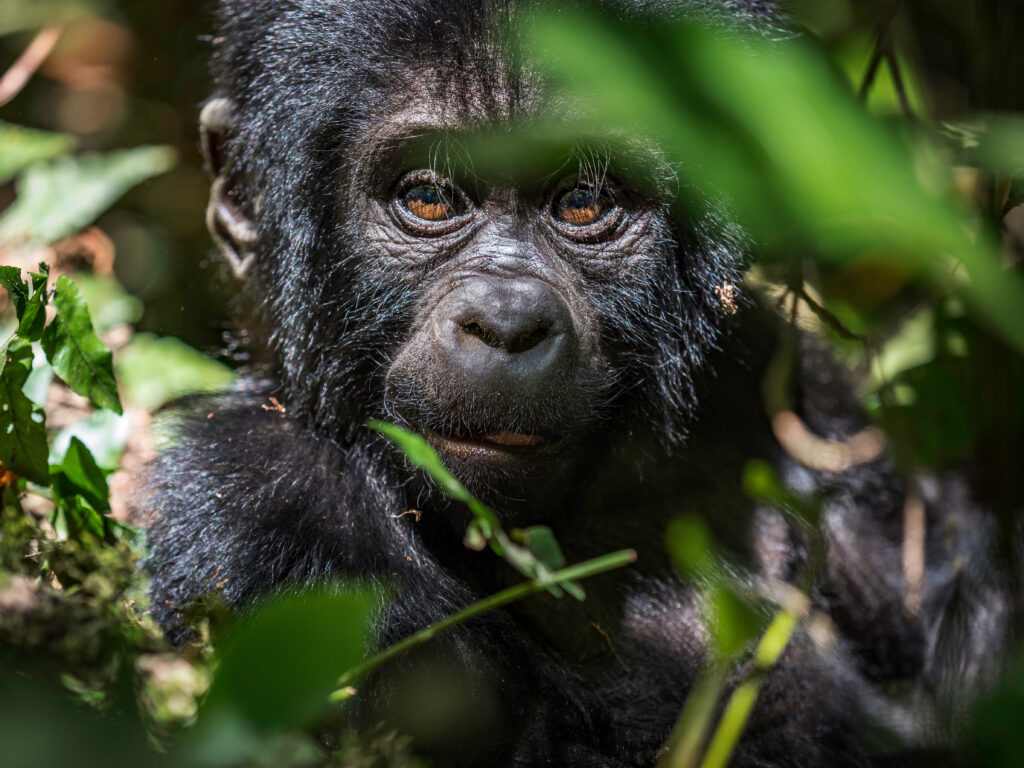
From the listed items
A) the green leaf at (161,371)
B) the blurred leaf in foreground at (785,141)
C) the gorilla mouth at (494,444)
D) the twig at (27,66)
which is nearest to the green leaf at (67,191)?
the twig at (27,66)

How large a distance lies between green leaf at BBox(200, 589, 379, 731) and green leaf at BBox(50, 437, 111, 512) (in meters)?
2.04

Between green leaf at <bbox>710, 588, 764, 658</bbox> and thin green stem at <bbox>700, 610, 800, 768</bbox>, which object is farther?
thin green stem at <bbox>700, 610, 800, 768</bbox>

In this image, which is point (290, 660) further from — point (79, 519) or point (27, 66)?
point (27, 66)

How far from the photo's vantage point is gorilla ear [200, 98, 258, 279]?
3705mm

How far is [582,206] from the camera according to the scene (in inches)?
130

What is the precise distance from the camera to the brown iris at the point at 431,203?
330cm

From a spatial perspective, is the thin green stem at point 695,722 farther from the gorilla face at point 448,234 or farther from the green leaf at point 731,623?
the gorilla face at point 448,234

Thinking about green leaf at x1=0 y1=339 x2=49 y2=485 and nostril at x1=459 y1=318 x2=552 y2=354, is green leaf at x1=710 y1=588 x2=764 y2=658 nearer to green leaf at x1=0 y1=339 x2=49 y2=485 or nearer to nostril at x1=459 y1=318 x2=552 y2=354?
nostril at x1=459 y1=318 x2=552 y2=354

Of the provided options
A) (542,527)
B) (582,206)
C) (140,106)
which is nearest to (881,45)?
(582,206)

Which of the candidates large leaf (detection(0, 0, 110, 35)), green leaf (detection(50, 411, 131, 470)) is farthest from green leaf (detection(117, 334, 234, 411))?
large leaf (detection(0, 0, 110, 35))

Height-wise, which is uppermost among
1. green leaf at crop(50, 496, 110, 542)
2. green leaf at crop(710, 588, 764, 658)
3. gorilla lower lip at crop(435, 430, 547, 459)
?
green leaf at crop(710, 588, 764, 658)

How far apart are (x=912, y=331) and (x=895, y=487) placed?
33.6 inches

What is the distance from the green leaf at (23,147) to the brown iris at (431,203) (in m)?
2.61

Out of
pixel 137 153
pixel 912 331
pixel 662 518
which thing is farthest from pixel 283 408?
pixel 912 331
